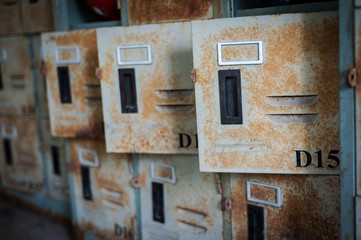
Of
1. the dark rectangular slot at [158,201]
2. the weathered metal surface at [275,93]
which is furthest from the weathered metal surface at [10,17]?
the weathered metal surface at [275,93]

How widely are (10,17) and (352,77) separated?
2757 mm

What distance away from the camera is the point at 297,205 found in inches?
71.7

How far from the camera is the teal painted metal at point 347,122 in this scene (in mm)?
1382

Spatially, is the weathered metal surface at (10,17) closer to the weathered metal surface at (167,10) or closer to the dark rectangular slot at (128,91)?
the weathered metal surface at (167,10)

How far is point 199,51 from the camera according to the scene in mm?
1658

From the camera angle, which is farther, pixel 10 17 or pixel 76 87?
pixel 10 17

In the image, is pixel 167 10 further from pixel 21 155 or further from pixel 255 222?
pixel 21 155

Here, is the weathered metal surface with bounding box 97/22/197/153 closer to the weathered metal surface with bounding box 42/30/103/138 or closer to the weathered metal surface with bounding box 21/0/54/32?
the weathered metal surface with bounding box 42/30/103/138

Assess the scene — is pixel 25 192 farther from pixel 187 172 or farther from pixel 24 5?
pixel 187 172

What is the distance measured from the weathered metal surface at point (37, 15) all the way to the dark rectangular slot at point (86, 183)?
1.13 metres

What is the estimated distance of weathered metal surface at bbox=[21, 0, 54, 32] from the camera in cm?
295

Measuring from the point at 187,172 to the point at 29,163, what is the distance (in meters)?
1.81

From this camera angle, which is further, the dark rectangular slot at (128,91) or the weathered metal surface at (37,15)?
the weathered metal surface at (37,15)

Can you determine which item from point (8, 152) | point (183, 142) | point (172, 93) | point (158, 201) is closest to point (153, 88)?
point (172, 93)
